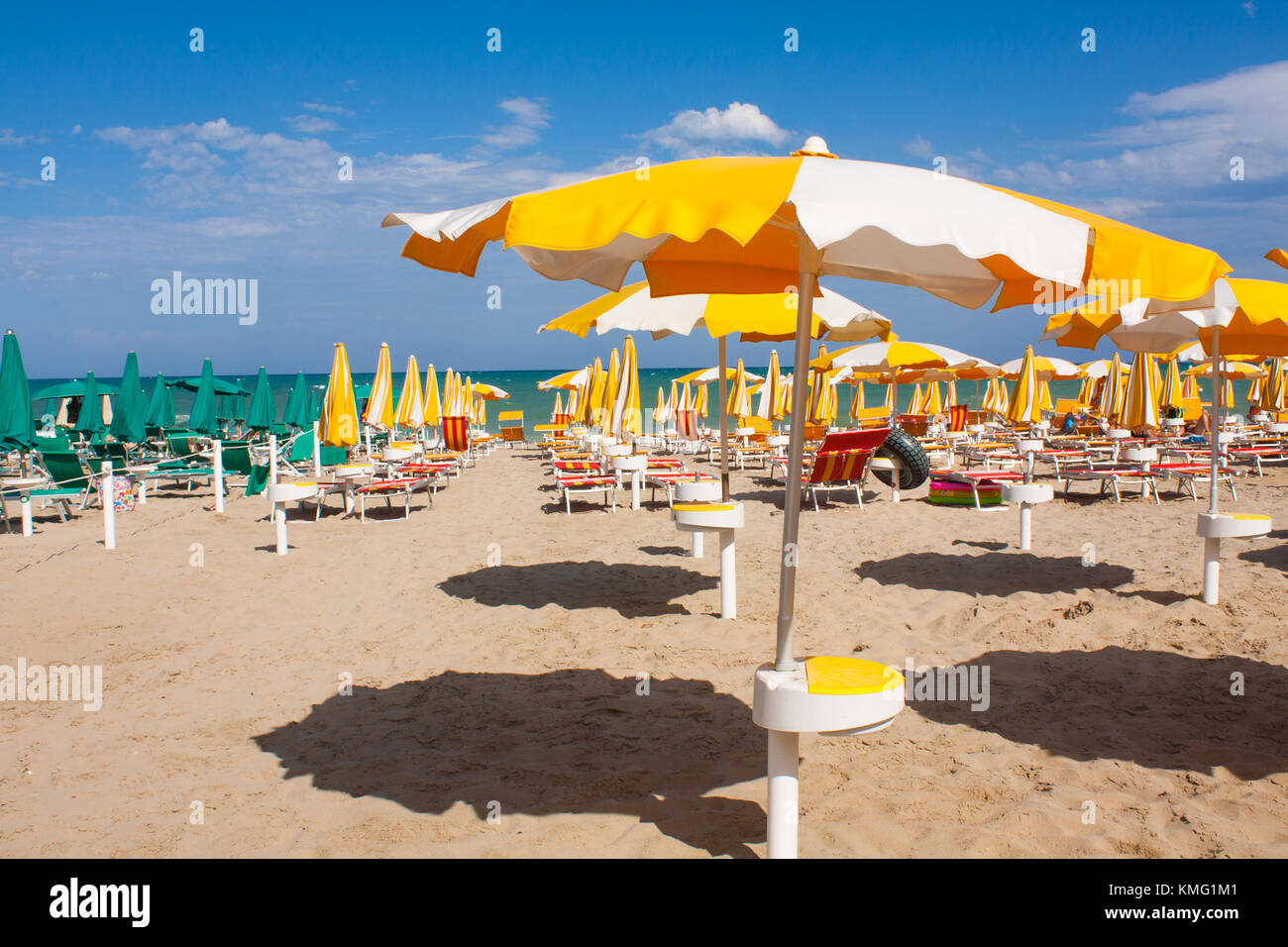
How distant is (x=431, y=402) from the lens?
1692 cm

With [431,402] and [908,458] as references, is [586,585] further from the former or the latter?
[431,402]

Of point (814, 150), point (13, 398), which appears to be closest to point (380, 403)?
point (13, 398)

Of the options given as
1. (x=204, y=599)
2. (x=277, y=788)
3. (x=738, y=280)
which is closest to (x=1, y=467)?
(x=204, y=599)

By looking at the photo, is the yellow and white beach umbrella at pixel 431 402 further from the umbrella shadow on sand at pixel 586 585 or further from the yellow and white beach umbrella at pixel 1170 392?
the yellow and white beach umbrella at pixel 1170 392

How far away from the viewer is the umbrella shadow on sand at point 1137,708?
3.29 meters

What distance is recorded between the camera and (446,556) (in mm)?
7477

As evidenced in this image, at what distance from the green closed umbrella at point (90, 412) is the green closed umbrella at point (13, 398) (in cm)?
635

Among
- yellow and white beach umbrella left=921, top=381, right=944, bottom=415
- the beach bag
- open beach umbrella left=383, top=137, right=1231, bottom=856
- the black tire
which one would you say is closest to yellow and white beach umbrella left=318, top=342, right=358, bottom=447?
the beach bag

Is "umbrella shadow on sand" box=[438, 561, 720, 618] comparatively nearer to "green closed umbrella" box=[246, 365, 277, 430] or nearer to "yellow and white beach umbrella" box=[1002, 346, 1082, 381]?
"green closed umbrella" box=[246, 365, 277, 430]

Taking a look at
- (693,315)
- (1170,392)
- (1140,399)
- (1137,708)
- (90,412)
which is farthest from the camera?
(1170,392)

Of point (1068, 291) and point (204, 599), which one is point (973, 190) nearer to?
point (1068, 291)

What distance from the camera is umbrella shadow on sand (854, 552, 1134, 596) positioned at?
5.86 metres

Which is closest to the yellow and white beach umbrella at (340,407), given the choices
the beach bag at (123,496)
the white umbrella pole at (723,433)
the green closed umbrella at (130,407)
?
the beach bag at (123,496)

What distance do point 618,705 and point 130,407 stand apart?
45.5ft
